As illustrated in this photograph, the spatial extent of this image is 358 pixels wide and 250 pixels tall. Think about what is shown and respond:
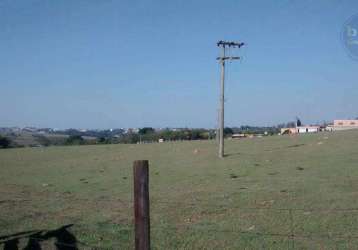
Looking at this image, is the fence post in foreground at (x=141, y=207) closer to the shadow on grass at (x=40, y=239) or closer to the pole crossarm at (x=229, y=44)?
the shadow on grass at (x=40, y=239)

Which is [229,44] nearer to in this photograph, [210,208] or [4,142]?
[210,208]

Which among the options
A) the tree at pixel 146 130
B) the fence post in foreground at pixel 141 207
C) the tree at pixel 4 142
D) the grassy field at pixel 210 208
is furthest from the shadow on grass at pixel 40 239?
the tree at pixel 146 130

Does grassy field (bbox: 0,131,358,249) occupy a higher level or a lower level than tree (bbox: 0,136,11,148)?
lower

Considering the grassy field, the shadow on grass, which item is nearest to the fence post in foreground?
the grassy field

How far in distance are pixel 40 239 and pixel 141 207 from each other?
443 centimetres

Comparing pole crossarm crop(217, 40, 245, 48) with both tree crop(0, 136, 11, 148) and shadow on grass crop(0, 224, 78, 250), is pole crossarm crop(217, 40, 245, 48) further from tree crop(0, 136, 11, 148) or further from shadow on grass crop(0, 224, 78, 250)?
tree crop(0, 136, 11, 148)

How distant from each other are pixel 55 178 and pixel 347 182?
12.8 meters

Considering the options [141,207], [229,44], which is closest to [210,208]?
Result: [141,207]

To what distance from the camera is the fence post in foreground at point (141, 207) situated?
5.49 m

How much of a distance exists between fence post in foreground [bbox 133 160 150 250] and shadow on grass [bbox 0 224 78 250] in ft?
11.1

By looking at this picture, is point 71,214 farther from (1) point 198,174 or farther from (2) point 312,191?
(1) point 198,174

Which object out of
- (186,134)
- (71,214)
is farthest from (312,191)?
(186,134)

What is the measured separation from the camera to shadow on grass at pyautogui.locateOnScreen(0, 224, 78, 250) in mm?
8672

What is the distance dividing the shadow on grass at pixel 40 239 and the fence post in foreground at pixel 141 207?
3.40 m
